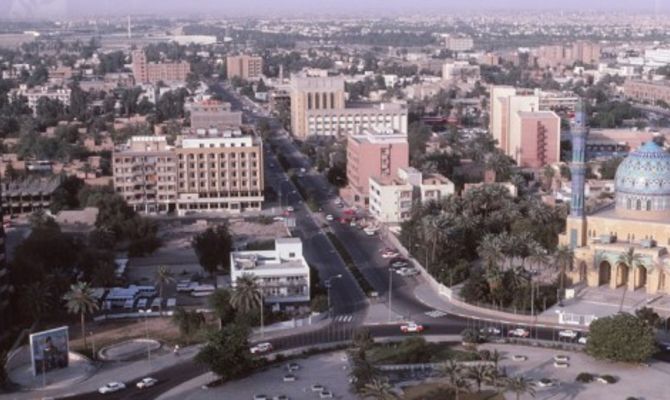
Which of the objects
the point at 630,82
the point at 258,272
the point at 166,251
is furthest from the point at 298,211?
the point at 630,82

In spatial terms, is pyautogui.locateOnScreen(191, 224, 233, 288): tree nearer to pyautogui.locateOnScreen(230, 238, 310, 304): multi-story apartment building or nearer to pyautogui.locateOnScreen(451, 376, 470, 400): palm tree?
pyautogui.locateOnScreen(230, 238, 310, 304): multi-story apartment building

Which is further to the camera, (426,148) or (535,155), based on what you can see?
(426,148)

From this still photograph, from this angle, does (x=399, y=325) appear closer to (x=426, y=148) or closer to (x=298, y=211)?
(x=298, y=211)

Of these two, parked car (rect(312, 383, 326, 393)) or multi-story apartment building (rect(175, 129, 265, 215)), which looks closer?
parked car (rect(312, 383, 326, 393))

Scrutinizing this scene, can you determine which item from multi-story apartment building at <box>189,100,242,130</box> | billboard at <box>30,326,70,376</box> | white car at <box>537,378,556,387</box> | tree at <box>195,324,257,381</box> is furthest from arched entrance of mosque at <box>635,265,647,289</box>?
multi-story apartment building at <box>189,100,242,130</box>

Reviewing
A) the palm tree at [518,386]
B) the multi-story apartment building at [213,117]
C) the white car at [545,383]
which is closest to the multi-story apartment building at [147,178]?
the multi-story apartment building at [213,117]

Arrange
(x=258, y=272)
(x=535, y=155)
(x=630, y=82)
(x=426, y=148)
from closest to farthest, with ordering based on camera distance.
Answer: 1. (x=258, y=272)
2. (x=535, y=155)
3. (x=426, y=148)
4. (x=630, y=82)

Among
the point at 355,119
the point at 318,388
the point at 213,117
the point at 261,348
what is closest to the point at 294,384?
the point at 318,388
